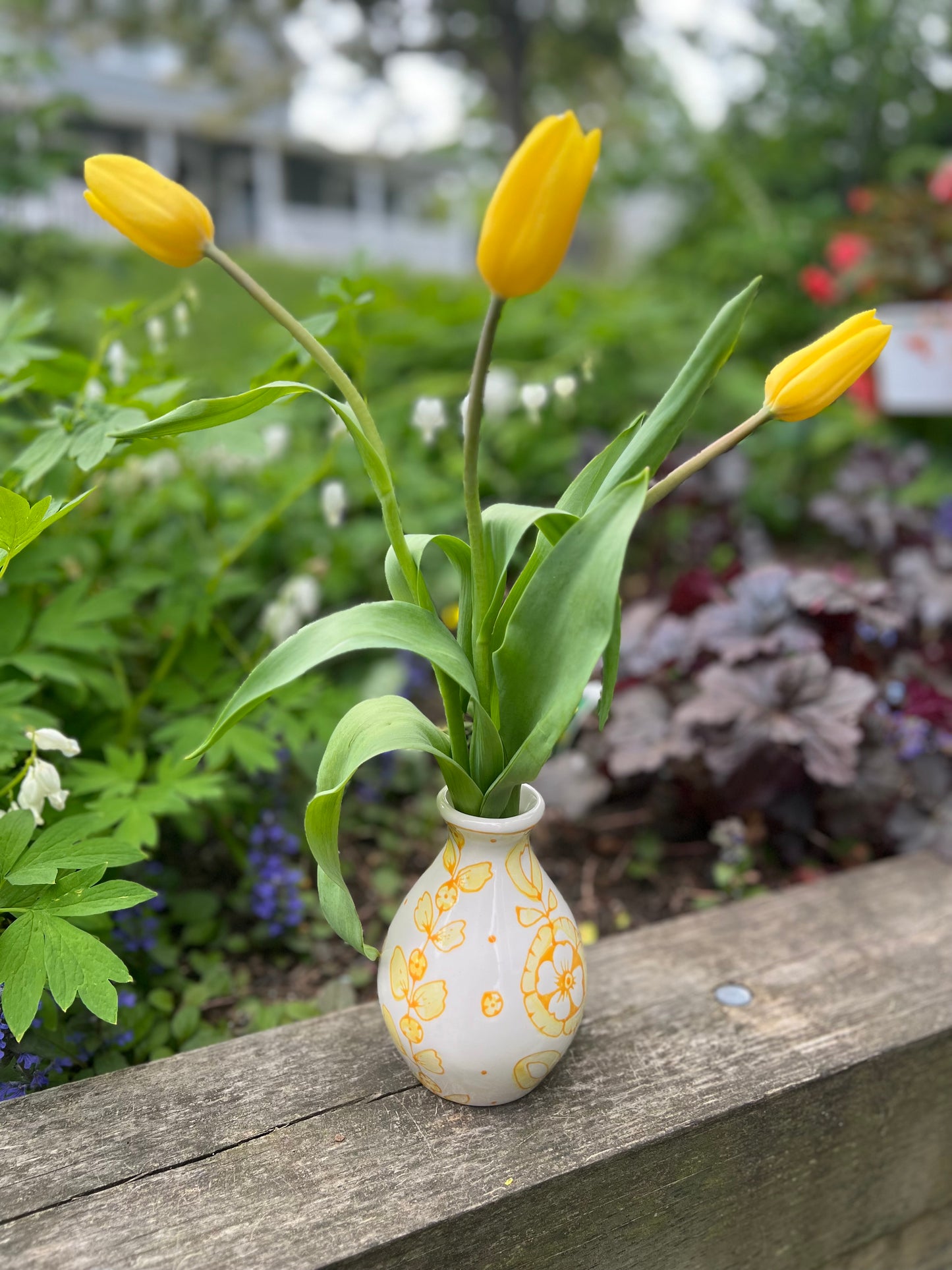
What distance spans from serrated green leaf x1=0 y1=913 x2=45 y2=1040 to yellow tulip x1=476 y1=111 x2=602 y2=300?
0.72 meters

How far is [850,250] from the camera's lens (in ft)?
10.9

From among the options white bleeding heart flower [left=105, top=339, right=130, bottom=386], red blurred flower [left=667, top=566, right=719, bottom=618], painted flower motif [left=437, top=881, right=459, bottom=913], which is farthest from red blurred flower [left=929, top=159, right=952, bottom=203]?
painted flower motif [left=437, top=881, right=459, bottom=913]

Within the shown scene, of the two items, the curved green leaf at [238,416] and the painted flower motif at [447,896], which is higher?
the curved green leaf at [238,416]

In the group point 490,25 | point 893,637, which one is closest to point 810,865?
point 893,637

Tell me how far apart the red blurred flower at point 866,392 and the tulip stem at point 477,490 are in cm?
296

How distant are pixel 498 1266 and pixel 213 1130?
297 millimetres

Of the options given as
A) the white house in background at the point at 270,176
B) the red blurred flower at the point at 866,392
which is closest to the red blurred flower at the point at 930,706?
the red blurred flower at the point at 866,392

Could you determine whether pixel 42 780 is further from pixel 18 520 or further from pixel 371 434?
pixel 371 434

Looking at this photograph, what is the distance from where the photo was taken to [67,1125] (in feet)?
2.95

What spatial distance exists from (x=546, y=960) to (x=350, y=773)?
0.28 metres

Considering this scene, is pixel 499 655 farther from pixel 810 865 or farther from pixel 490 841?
pixel 810 865

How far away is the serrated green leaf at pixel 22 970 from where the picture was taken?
821mm

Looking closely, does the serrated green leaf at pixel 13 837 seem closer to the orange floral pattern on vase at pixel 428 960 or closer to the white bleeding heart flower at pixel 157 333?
the orange floral pattern on vase at pixel 428 960

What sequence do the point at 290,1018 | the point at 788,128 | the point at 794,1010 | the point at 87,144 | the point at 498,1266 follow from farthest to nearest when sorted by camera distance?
1. the point at 788,128
2. the point at 87,144
3. the point at 290,1018
4. the point at 794,1010
5. the point at 498,1266
